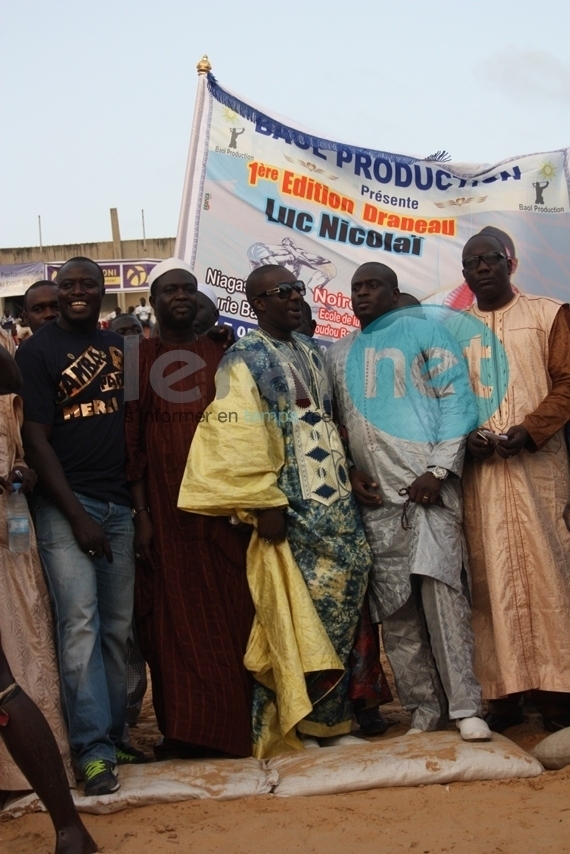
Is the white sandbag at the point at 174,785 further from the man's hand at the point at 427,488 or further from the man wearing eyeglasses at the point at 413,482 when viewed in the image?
the man's hand at the point at 427,488

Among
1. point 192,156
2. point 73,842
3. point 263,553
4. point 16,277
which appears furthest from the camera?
point 16,277

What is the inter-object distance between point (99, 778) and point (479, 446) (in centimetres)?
210

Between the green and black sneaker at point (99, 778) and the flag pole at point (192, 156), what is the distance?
10.7 feet

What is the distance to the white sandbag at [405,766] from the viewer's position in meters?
3.94

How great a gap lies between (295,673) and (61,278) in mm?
1948

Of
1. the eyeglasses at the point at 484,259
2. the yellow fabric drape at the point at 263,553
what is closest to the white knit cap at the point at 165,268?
the yellow fabric drape at the point at 263,553

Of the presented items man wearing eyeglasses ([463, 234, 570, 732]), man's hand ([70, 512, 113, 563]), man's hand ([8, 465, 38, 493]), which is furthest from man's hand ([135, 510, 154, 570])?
man wearing eyeglasses ([463, 234, 570, 732])

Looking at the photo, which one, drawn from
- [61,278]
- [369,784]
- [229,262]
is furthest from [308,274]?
[369,784]

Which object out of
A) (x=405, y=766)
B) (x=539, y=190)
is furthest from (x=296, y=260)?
(x=405, y=766)

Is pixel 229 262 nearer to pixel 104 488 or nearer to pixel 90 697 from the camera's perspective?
pixel 104 488

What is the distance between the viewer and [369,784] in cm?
394

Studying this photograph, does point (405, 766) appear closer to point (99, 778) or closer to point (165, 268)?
point (99, 778)

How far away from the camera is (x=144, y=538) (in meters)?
4.44

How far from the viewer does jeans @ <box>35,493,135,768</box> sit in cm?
405
